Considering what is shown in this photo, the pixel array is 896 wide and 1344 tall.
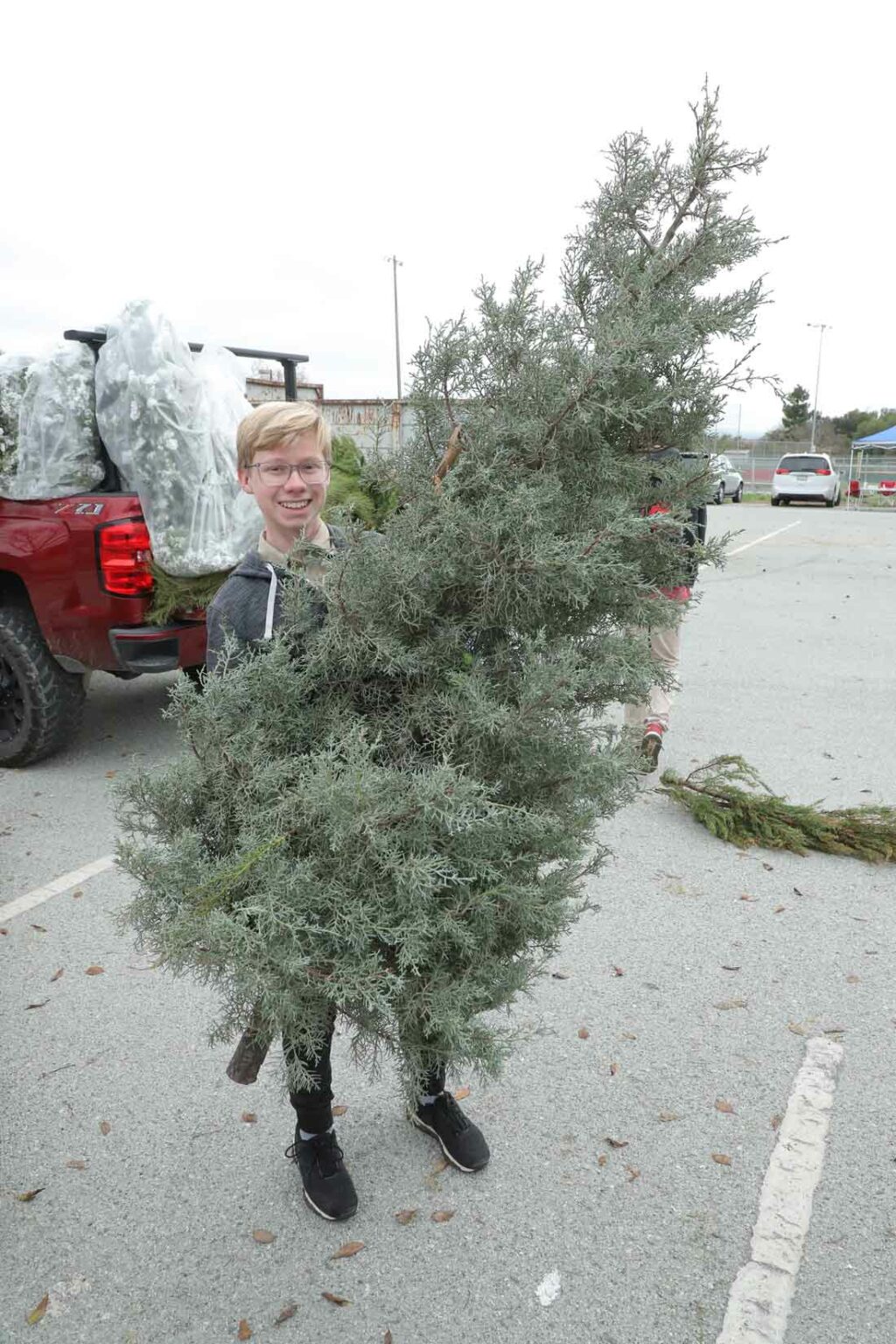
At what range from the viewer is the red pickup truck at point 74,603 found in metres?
5.28

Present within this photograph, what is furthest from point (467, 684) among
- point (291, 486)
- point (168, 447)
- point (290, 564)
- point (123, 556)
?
point (168, 447)

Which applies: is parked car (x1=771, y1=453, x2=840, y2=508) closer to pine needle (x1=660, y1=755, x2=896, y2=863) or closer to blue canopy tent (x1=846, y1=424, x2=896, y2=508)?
blue canopy tent (x1=846, y1=424, x2=896, y2=508)

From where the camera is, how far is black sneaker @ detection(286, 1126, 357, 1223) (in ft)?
8.40

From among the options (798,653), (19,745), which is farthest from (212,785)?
(798,653)

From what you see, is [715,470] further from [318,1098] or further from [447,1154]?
[447,1154]

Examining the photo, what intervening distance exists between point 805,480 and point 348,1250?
33923 millimetres

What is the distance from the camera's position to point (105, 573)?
17.3 ft

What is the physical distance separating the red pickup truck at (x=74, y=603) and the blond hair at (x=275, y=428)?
9.97 ft

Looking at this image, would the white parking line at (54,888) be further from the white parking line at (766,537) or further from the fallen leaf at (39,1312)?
the white parking line at (766,537)

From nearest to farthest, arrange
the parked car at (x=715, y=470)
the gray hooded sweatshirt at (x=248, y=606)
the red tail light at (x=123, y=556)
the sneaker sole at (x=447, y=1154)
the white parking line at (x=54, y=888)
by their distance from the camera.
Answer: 1. the parked car at (x=715, y=470)
2. the gray hooded sweatshirt at (x=248, y=606)
3. the sneaker sole at (x=447, y=1154)
4. the white parking line at (x=54, y=888)
5. the red tail light at (x=123, y=556)

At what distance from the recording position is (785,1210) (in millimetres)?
2588

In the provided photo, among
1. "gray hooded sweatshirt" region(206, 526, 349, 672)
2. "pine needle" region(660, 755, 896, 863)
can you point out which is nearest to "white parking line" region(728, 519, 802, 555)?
"pine needle" region(660, 755, 896, 863)

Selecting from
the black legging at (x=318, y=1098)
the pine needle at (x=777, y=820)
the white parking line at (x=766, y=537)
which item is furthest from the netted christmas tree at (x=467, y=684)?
the white parking line at (x=766, y=537)

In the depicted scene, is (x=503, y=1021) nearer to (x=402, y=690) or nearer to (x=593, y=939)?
(x=593, y=939)
